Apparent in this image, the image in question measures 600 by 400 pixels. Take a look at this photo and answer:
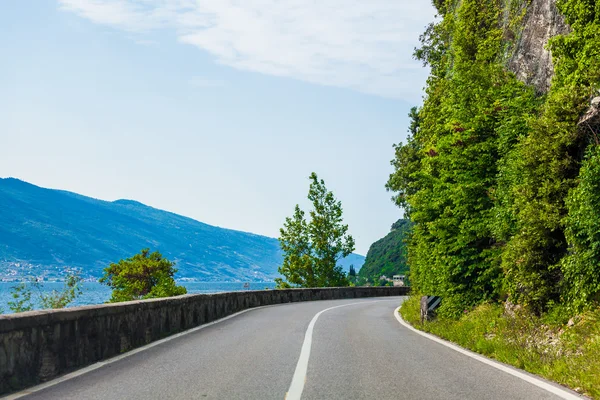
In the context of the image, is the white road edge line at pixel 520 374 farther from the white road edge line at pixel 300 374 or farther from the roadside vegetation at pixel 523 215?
the white road edge line at pixel 300 374

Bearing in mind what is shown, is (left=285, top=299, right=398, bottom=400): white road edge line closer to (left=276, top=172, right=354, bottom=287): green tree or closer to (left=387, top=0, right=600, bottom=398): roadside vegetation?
(left=387, top=0, right=600, bottom=398): roadside vegetation

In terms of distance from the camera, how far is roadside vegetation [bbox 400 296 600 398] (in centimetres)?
809

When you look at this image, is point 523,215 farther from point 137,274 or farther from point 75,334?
point 137,274

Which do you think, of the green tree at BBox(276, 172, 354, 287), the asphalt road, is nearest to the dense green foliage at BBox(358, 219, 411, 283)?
the green tree at BBox(276, 172, 354, 287)

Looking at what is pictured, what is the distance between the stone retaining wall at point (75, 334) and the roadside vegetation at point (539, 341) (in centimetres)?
635

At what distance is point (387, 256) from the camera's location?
144 m

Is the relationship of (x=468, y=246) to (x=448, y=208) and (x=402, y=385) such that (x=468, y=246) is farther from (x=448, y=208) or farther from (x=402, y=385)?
(x=402, y=385)

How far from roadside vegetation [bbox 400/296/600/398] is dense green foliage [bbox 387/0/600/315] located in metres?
0.52

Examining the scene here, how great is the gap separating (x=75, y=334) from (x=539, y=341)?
7.76m

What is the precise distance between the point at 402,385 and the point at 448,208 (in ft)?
35.5

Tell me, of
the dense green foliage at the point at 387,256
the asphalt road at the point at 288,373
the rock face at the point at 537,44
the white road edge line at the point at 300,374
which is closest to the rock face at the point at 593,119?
the asphalt road at the point at 288,373

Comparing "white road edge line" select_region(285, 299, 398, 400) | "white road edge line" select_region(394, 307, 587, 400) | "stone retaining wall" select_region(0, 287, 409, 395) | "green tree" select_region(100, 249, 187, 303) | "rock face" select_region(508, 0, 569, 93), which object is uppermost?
"rock face" select_region(508, 0, 569, 93)

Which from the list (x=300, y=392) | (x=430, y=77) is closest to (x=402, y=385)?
(x=300, y=392)

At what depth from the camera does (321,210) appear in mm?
83938
